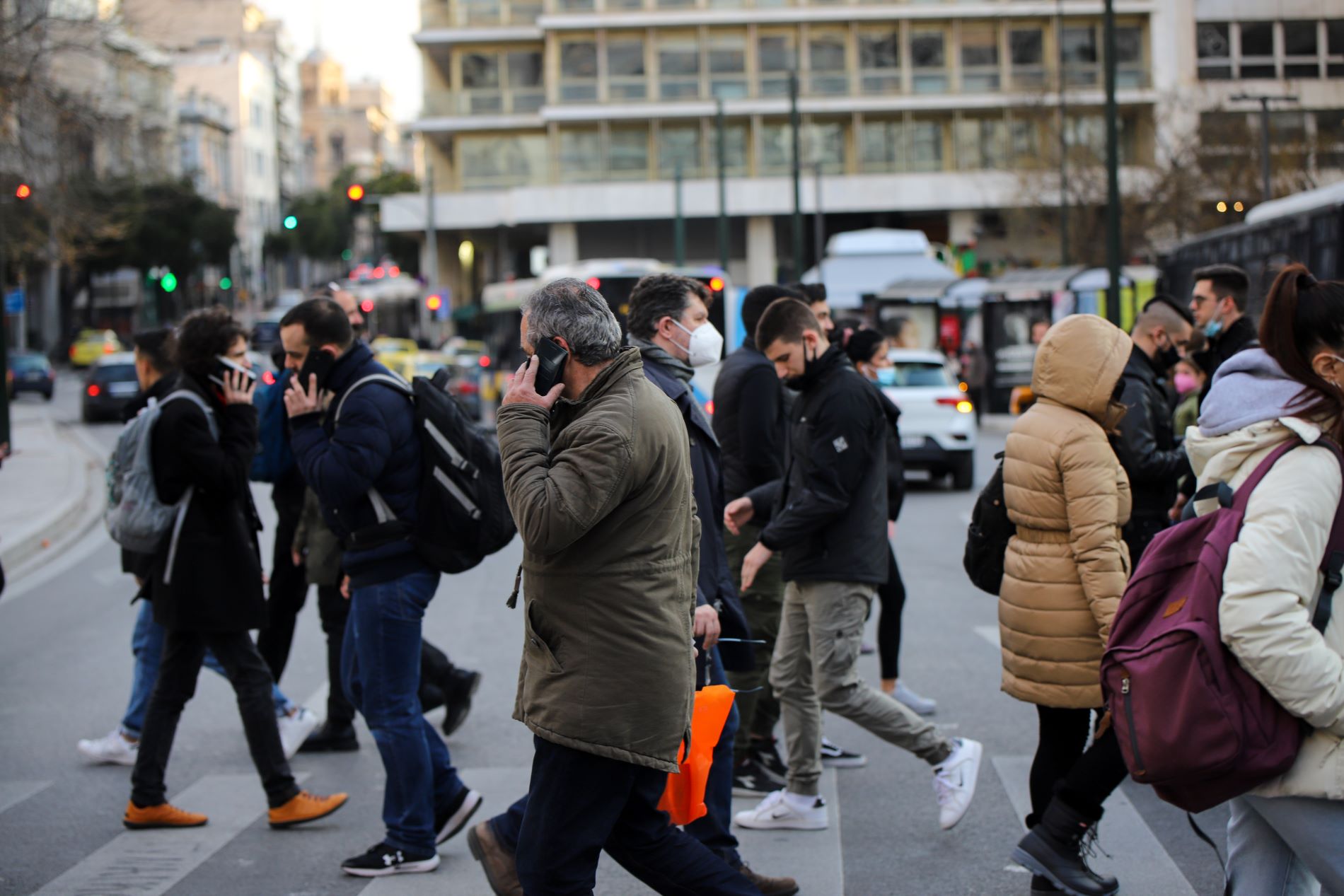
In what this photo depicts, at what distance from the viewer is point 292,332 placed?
5449 millimetres

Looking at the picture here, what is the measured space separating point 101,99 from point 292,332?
2032 cm

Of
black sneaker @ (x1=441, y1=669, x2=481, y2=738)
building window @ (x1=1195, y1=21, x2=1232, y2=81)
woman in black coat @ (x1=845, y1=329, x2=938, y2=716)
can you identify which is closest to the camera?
black sneaker @ (x1=441, y1=669, x2=481, y2=738)

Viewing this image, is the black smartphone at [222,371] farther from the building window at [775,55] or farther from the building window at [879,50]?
the building window at [879,50]

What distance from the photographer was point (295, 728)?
23.2 ft

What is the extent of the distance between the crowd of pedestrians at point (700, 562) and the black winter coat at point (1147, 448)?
18 millimetres

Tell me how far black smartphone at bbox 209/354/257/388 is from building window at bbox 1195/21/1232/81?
57919mm

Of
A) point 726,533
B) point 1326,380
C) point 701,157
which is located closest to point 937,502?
point 726,533

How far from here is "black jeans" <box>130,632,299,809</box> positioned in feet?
19.2

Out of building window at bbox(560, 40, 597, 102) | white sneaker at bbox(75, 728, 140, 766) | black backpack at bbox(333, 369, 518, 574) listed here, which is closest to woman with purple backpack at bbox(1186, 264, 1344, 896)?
black backpack at bbox(333, 369, 518, 574)

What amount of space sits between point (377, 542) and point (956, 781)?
2225 mm

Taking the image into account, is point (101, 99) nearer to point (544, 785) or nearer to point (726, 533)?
point (726, 533)

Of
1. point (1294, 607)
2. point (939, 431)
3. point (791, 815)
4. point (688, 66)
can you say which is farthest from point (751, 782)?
point (688, 66)

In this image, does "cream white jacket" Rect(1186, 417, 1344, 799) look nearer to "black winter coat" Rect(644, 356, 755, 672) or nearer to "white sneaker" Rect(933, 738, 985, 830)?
"black winter coat" Rect(644, 356, 755, 672)

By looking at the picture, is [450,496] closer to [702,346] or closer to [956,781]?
[702,346]
